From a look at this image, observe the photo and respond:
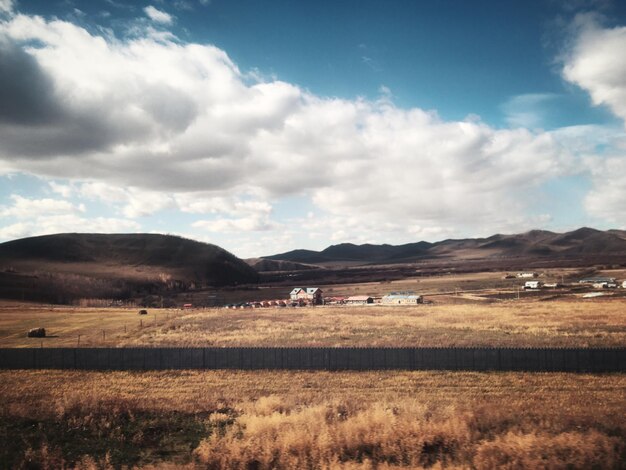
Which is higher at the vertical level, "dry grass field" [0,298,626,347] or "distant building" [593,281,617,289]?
"dry grass field" [0,298,626,347]

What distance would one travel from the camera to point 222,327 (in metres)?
60.2

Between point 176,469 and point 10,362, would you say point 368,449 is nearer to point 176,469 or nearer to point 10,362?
point 176,469

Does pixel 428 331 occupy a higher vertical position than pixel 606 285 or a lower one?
higher

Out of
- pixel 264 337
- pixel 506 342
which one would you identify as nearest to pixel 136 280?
pixel 264 337

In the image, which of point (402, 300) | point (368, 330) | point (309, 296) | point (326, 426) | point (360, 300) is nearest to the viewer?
point (326, 426)

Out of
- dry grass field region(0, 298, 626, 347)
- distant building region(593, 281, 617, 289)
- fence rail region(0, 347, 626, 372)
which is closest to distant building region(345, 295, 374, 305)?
dry grass field region(0, 298, 626, 347)

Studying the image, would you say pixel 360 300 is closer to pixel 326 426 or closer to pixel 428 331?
pixel 428 331

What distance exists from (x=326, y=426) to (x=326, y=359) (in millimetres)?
18551

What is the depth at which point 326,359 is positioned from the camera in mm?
33688

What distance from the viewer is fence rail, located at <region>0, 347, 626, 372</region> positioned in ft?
105

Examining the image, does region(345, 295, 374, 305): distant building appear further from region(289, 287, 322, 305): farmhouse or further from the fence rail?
the fence rail

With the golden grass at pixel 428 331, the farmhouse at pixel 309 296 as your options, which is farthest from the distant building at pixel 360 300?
the golden grass at pixel 428 331

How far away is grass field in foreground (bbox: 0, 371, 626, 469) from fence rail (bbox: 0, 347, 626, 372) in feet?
8.23

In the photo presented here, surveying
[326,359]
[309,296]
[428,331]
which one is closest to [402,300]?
[309,296]
